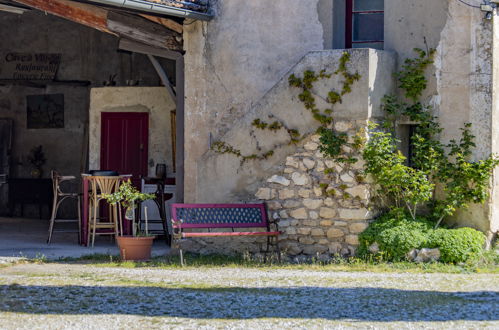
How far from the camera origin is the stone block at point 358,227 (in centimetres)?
1106

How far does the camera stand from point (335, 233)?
11.2 m

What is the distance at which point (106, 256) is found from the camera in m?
11.6

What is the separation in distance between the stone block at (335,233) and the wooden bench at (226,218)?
2.09 ft

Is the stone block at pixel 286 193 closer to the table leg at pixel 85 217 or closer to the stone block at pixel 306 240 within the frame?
the stone block at pixel 306 240

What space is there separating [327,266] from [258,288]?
1.98 metres

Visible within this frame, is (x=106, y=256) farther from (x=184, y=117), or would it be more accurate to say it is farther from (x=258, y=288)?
(x=258, y=288)

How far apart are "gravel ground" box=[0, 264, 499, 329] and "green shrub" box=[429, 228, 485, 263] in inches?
27.7

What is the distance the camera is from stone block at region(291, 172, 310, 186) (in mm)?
11383

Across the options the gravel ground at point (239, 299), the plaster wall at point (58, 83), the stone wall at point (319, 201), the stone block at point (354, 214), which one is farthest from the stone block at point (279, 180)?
the plaster wall at point (58, 83)

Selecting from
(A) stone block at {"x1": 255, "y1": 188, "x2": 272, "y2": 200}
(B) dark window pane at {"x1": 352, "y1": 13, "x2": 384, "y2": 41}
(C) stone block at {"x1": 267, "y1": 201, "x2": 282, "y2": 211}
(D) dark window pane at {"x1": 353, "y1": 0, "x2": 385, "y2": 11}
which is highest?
(D) dark window pane at {"x1": 353, "y1": 0, "x2": 385, "y2": 11}

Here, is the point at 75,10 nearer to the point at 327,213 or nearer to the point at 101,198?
the point at 101,198

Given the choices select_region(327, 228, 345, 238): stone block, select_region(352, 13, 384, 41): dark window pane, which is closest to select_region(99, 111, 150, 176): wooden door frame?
select_region(352, 13, 384, 41): dark window pane

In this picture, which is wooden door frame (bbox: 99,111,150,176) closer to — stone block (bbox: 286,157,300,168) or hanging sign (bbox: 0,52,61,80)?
hanging sign (bbox: 0,52,61,80)

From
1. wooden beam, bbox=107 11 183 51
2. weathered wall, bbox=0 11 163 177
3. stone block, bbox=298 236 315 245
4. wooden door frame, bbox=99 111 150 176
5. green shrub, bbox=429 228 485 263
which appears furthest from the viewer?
weathered wall, bbox=0 11 163 177
